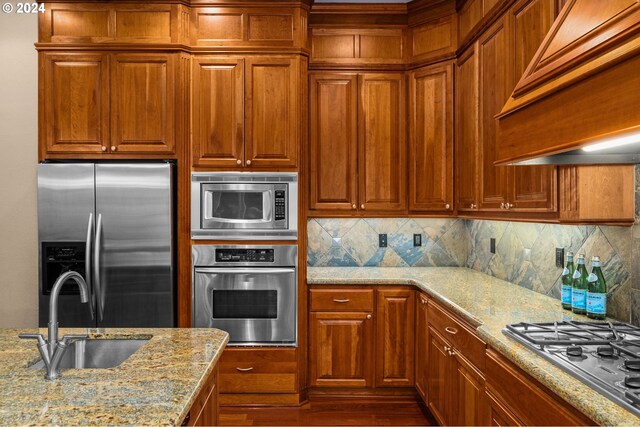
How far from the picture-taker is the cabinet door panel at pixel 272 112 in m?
3.30

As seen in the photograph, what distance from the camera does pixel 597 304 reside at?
204 centimetres

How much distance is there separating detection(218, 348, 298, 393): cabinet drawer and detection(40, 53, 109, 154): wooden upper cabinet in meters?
1.79

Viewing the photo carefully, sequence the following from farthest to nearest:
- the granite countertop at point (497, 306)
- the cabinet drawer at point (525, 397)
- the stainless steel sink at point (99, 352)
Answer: the stainless steel sink at point (99, 352) < the cabinet drawer at point (525, 397) < the granite countertop at point (497, 306)

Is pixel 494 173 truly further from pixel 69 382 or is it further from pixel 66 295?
pixel 66 295

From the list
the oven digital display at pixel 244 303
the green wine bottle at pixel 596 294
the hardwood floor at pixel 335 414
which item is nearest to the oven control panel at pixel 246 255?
the oven digital display at pixel 244 303

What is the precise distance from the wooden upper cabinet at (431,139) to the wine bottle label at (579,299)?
143 centimetres

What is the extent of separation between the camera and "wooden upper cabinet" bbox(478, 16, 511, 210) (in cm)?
260

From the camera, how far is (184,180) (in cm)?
325

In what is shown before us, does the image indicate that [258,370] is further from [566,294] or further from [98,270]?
[566,294]

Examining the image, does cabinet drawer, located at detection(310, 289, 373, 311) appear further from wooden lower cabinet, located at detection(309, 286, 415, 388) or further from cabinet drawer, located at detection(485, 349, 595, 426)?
cabinet drawer, located at detection(485, 349, 595, 426)

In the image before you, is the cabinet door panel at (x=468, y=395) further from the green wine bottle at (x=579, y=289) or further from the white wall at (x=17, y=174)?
the white wall at (x=17, y=174)

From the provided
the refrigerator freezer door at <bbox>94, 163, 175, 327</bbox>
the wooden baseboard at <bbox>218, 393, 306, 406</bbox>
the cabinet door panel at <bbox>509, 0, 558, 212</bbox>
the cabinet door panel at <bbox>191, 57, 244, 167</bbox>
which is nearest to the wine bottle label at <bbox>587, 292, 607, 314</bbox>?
the cabinet door panel at <bbox>509, 0, 558, 212</bbox>

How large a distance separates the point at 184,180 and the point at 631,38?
282 cm

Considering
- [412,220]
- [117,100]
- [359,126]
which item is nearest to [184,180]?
[117,100]
